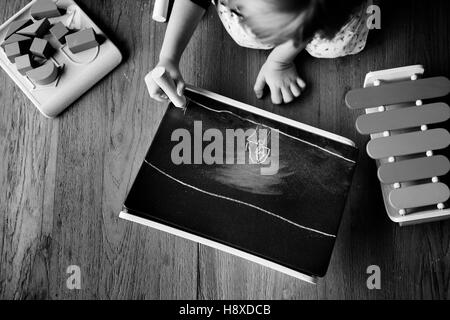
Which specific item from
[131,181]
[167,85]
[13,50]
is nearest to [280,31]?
[167,85]

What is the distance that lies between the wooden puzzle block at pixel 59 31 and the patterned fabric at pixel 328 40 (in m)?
0.27

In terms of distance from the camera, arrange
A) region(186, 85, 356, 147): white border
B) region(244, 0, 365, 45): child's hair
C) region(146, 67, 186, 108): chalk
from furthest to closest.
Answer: region(186, 85, 356, 147): white border
region(146, 67, 186, 108): chalk
region(244, 0, 365, 45): child's hair

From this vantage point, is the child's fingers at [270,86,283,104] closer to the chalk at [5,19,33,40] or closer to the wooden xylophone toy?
the wooden xylophone toy

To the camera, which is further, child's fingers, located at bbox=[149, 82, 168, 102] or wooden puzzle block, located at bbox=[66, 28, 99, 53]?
wooden puzzle block, located at bbox=[66, 28, 99, 53]

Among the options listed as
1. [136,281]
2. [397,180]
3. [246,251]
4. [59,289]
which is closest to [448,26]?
[397,180]

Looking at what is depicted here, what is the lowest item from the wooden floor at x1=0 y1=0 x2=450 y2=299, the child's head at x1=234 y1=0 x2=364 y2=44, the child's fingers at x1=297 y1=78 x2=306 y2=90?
the wooden floor at x1=0 y1=0 x2=450 y2=299

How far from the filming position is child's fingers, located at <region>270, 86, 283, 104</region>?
842 mm

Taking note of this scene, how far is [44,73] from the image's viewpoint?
83 centimetres

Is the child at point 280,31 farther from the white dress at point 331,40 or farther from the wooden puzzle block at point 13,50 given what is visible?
the wooden puzzle block at point 13,50

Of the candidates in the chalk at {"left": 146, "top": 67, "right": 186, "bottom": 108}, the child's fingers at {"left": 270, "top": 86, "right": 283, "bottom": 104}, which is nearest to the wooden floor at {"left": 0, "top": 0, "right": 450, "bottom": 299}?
the child's fingers at {"left": 270, "top": 86, "right": 283, "bottom": 104}

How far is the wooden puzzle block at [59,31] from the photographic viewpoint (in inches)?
33.6

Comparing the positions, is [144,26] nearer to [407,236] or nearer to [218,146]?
[218,146]

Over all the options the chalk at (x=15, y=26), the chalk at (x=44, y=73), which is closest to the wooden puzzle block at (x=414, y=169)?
the chalk at (x=44, y=73)

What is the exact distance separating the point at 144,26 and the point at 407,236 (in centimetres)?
64
